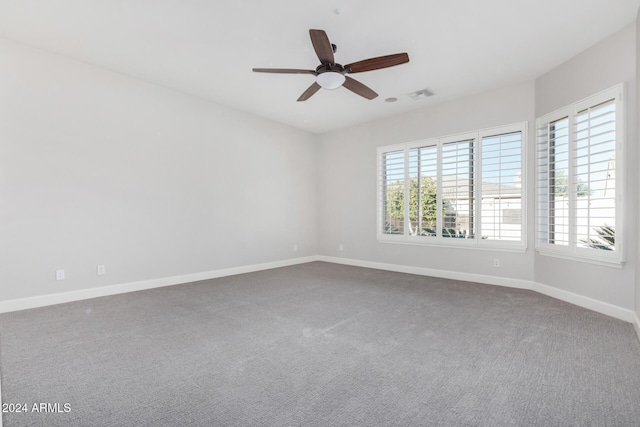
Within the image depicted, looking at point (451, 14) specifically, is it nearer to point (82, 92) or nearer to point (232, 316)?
point (232, 316)

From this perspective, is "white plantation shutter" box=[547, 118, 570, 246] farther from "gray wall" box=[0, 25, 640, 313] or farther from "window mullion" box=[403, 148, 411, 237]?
"window mullion" box=[403, 148, 411, 237]

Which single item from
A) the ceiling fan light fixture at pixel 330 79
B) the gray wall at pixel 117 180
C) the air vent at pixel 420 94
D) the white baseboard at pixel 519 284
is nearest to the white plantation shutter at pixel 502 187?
the white baseboard at pixel 519 284

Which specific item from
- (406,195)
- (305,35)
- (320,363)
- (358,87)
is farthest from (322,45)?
(406,195)

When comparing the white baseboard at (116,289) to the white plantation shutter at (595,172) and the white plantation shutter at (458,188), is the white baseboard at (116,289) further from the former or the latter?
the white plantation shutter at (595,172)

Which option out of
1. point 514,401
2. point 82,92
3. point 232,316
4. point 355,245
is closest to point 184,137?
point 82,92

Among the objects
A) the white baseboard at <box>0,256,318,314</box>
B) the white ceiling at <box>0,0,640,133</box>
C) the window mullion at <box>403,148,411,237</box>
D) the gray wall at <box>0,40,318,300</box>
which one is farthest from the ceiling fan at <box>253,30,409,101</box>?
the white baseboard at <box>0,256,318,314</box>

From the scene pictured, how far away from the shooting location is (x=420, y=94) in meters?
4.76

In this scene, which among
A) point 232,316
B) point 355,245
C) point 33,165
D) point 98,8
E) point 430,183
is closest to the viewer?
point 98,8

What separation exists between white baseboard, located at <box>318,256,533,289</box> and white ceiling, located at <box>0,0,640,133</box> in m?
2.83

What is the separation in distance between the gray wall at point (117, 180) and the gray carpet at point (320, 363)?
0.68 m

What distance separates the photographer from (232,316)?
10.6 ft

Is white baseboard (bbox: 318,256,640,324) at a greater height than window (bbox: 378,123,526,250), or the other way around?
window (bbox: 378,123,526,250)

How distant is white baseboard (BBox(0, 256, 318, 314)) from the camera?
3.43 m

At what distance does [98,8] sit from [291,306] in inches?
137
